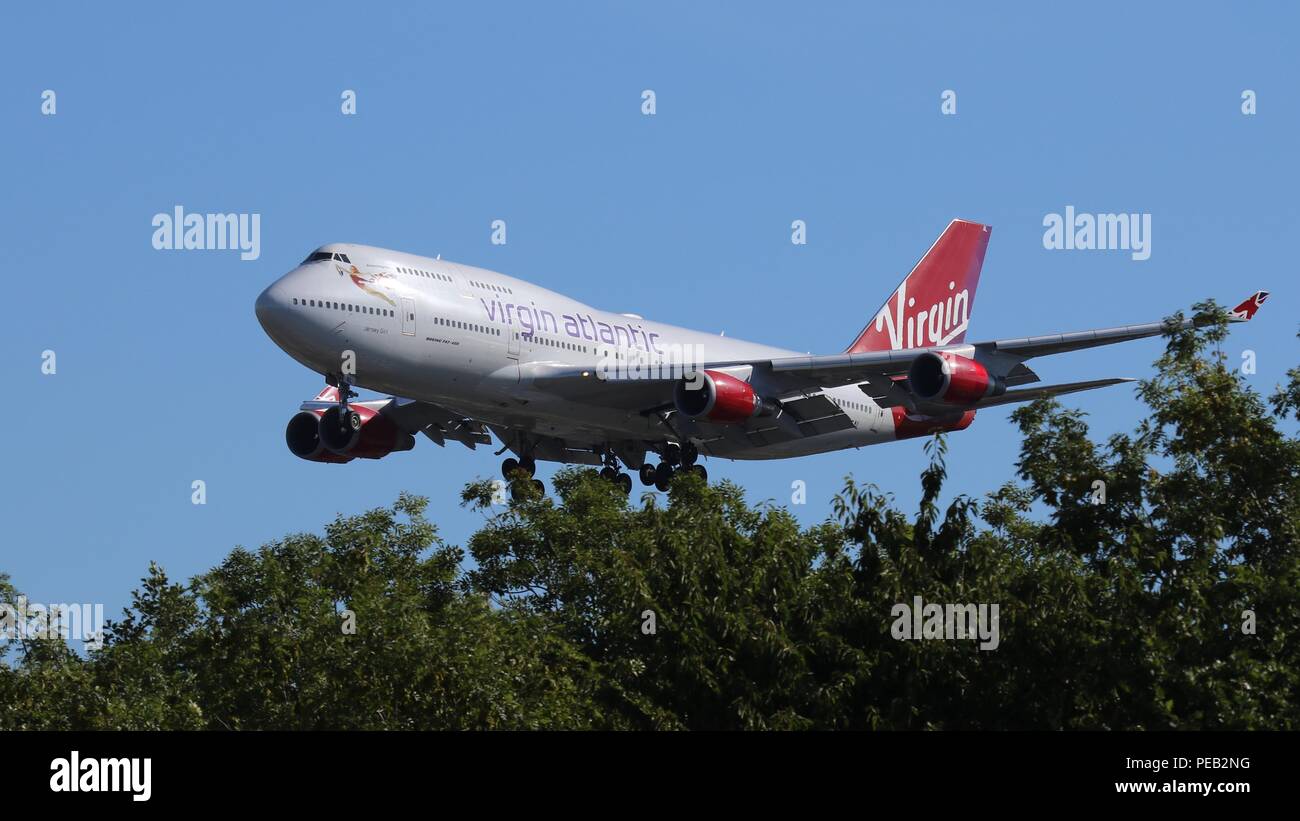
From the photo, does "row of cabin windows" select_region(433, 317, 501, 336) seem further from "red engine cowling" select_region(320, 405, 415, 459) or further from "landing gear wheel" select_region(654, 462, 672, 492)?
"landing gear wheel" select_region(654, 462, 672, 492)

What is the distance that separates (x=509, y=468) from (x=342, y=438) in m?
7.35

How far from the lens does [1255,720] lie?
88.6ft

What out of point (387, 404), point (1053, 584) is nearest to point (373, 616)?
point (1053, 584)

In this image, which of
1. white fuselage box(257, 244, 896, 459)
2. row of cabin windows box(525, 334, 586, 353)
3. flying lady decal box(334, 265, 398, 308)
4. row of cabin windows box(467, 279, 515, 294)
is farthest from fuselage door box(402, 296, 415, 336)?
row of cabin windows box(525, 334, 586, 353)

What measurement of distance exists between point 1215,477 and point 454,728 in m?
14.6

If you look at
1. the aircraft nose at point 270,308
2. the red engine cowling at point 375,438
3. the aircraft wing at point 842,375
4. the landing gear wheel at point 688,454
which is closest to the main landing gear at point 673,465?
the landing gear wheel at point 688,454

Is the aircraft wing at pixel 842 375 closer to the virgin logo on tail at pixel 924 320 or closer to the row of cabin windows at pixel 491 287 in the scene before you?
the row of cabin windows at pixel 491 287

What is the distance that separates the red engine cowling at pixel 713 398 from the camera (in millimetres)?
47438

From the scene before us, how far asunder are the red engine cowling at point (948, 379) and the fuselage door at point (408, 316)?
42.0 feet

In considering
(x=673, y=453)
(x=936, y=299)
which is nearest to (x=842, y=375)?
(x=673, y=453)

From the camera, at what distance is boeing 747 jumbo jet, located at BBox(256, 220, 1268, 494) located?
44125 millimetres

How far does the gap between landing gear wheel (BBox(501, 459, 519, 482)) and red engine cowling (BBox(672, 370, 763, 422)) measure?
891 cm
